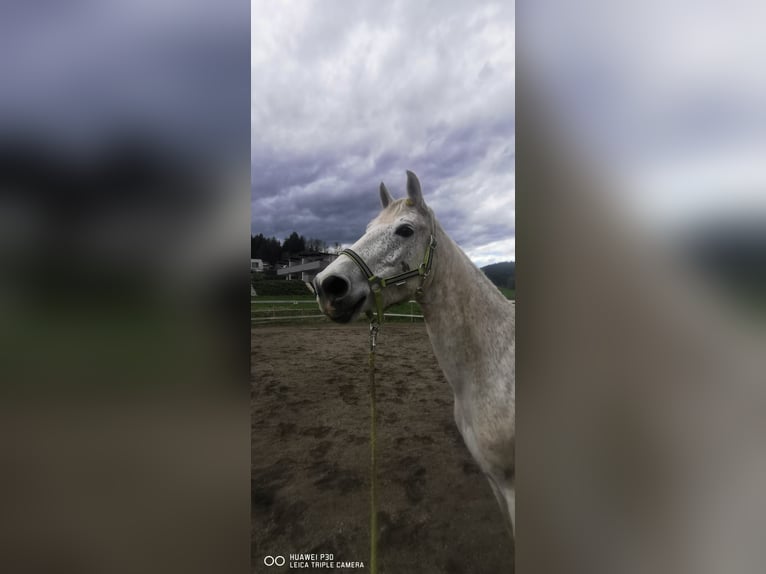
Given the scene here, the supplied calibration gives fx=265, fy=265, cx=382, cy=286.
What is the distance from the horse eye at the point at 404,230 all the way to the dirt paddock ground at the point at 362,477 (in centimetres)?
97

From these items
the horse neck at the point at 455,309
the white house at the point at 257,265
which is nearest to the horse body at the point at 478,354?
the horse neck at the point at 455,309

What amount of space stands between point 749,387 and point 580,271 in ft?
1.32

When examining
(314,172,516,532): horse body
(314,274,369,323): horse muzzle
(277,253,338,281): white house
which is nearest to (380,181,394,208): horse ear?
(314,172,516,532): horse body

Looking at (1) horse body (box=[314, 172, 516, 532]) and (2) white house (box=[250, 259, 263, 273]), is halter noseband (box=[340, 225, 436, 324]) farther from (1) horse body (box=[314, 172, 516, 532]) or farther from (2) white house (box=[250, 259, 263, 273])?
(2) white house (box=[250, 259, 263, 273])

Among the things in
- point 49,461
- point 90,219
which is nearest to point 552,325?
point 90,219

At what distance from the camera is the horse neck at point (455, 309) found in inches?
56.4

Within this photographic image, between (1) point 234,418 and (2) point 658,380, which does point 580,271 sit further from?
(1) point 234,418

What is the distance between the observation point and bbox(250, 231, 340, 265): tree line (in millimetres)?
1103

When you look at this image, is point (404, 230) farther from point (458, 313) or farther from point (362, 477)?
point (362, 477)

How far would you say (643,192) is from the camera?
0.57 m

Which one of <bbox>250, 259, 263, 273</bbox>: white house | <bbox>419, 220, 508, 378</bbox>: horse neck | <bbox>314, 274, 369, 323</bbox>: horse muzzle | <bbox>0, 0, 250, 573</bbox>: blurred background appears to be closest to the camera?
<bbox>0, 0, 250, 573</bbox>: blurred background

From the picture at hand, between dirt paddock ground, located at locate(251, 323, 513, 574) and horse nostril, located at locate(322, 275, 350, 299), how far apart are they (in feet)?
1.70

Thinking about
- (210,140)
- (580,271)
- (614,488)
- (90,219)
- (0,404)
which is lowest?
(614,488)

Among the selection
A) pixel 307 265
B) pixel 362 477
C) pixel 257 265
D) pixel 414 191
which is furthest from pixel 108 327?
pixel 362 477
